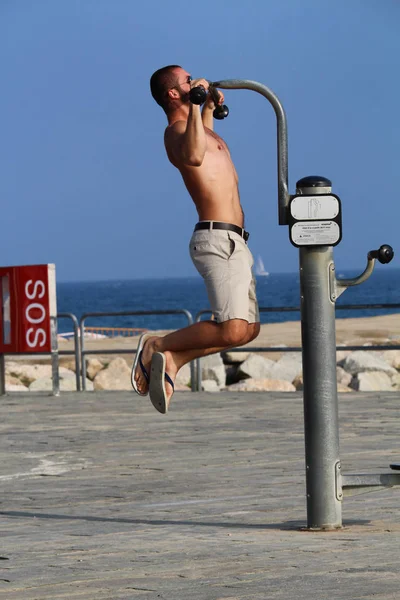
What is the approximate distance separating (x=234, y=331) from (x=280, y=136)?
89cm

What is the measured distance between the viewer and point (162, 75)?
6195 millimetres

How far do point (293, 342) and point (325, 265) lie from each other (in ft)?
128

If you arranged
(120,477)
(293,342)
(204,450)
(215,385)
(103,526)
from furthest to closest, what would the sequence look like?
1. (293,342)
2. (215,385)
3. (204,450)
4. (120,477)
5. (103,526)

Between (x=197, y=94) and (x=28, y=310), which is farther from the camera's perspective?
(x=28, y=310)

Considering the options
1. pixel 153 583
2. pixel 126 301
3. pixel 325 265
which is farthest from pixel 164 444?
pixel 126 301

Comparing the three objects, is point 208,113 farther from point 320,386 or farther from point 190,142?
point 320,386

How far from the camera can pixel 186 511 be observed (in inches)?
267

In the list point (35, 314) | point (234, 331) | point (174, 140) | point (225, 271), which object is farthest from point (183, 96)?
point (35, 314)

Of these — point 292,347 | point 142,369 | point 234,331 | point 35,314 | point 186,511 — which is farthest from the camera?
point 35,314

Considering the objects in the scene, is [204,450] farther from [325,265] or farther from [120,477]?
[325,265]

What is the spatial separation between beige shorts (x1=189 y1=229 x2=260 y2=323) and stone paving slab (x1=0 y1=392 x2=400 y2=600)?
3.28ft

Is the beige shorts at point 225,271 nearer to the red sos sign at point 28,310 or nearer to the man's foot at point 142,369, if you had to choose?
the man's foot at point 142,369

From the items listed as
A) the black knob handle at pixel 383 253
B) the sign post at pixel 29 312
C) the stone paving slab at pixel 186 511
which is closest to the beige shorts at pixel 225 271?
the black knob handle at pixel 383 253

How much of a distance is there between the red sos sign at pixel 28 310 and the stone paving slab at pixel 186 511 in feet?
9.08
